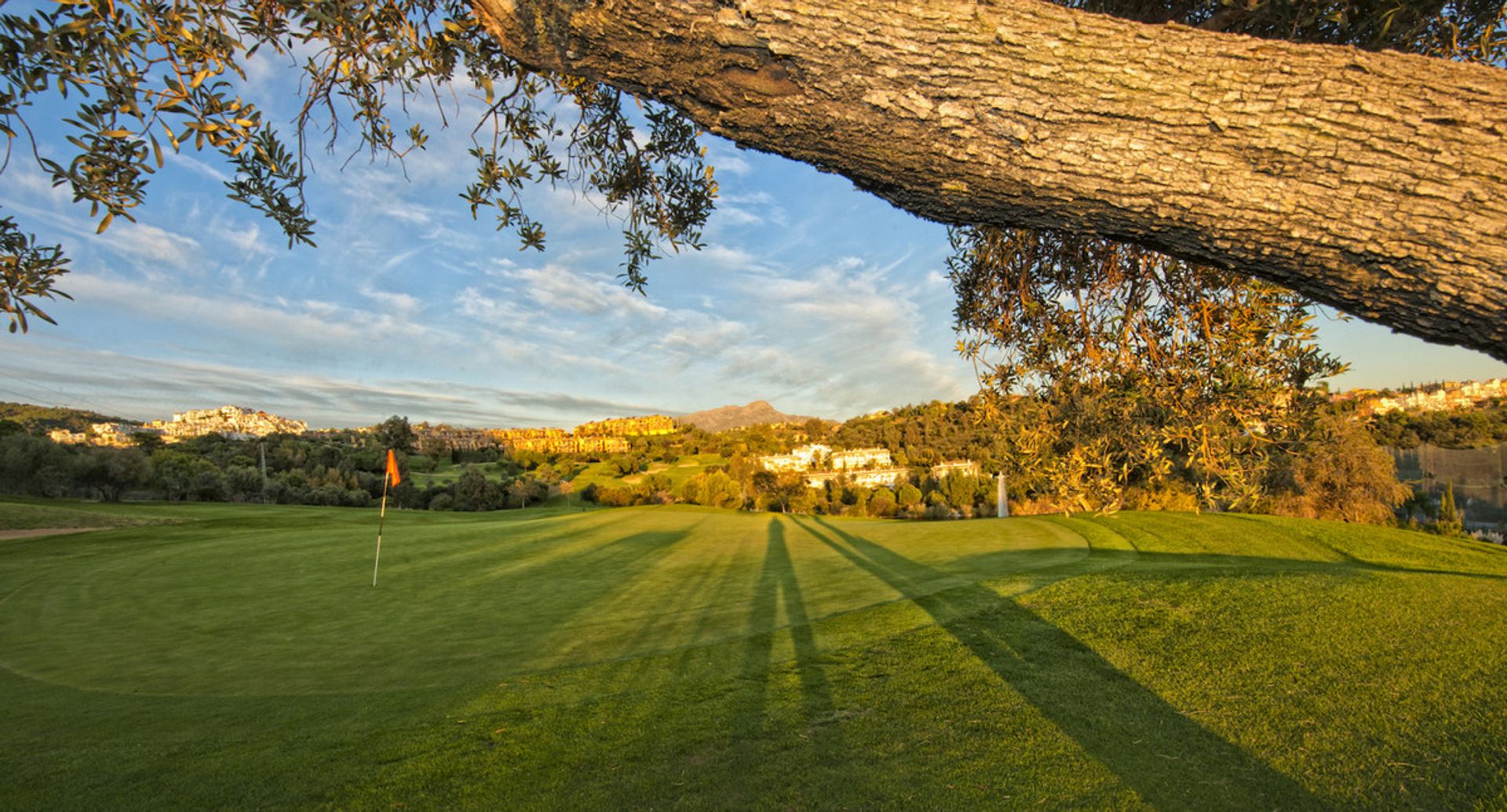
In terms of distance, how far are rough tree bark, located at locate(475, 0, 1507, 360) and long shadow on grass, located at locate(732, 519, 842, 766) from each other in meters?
3.27

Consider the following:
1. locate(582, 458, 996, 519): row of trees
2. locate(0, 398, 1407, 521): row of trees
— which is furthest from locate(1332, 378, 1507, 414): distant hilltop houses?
locate(582, 458, 996, 519): row of trees

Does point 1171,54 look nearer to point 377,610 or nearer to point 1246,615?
point 1246,615

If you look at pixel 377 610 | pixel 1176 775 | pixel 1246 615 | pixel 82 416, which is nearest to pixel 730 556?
pixel 377 610

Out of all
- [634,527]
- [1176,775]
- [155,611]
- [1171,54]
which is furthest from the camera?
[634,527]

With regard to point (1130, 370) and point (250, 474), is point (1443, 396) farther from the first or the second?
point (250, 474)

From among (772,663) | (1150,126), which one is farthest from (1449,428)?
(1150,126)

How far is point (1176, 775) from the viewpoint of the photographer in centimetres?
341

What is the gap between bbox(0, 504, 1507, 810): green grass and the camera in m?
3.46

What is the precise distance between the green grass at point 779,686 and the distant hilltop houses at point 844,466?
23342 mm

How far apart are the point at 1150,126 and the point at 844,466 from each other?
39.1 m

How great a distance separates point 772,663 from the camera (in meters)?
5.54

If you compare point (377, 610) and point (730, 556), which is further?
point (730, 556)

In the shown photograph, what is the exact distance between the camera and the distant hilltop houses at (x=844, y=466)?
35.5 meters

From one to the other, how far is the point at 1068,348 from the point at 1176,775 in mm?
2805
